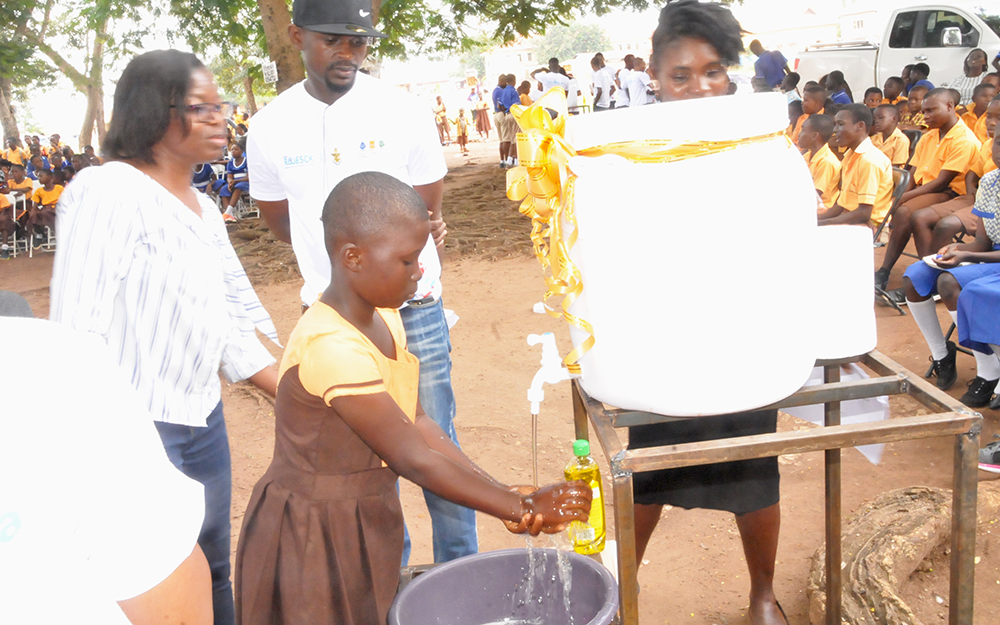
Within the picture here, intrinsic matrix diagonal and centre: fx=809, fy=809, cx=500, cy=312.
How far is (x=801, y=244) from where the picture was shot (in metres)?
1.50

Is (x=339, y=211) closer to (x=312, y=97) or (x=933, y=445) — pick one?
(x=312, y=97)

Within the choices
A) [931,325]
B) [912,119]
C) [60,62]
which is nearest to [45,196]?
[60,62]

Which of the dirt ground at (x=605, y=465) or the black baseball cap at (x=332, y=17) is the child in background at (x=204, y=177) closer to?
the dirt ground at (x=605, y=465)

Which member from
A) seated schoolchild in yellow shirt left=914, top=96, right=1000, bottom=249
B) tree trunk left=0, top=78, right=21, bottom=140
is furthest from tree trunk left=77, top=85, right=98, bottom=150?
seated schoolchild in yellow shirt left=914, top=96, right=1000, bottom=249

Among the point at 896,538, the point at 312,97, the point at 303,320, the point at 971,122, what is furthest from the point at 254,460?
the point at 971,122

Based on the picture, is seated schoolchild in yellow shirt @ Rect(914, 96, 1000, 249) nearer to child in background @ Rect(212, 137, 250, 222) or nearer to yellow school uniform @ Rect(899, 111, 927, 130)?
yellow school uniform @ Rect(899, 111, 927, 130)

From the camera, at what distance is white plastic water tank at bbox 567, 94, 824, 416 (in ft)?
4.45

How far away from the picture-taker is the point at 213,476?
214 cm

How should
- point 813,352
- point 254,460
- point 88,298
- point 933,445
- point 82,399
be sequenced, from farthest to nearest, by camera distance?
point 254,460
point 933,445
point 88,298
point 813,352
point 82,399

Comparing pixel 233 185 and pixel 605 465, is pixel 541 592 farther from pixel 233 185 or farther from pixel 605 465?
pixel 233 185

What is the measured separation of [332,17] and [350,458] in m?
1.38

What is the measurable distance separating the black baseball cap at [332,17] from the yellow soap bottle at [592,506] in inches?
54.7

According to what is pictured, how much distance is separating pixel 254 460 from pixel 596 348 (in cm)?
311

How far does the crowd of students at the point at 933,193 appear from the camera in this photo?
12.9 ft
